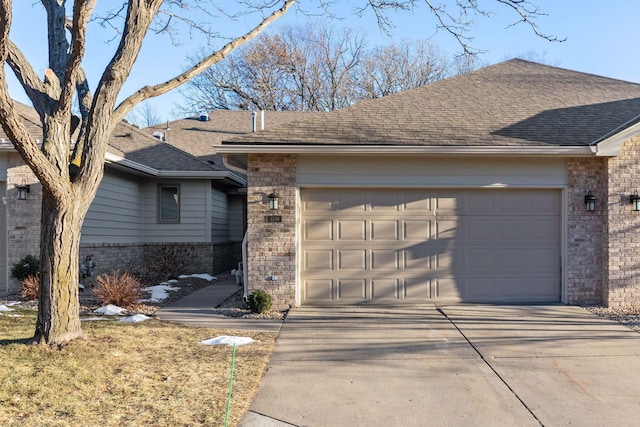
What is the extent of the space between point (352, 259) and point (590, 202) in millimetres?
4403

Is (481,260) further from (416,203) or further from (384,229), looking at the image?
(384,229)

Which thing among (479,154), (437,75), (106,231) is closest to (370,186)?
(479,154)

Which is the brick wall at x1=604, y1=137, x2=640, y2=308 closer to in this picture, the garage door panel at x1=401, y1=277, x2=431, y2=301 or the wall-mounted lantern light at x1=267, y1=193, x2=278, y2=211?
the garage door panel at x1=401, y1=277, x2=431, y2=301

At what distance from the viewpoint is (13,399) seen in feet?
14.3

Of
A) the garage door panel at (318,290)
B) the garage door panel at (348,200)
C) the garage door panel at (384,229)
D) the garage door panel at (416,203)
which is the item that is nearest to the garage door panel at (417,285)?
the garage door panel at (384,229)

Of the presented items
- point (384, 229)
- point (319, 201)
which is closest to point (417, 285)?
point (384, 229)

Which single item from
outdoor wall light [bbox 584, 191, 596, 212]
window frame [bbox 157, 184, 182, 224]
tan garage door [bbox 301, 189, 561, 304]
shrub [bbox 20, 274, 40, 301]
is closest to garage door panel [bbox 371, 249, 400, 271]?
tan garage door [bbox 301, 189, 561, 304]

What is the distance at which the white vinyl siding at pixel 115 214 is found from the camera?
39.1 feet

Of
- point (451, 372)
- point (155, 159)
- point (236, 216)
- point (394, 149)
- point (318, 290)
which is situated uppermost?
point (155, 159)

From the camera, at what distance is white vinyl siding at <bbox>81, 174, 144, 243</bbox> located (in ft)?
39.1

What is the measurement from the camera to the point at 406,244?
909 cm

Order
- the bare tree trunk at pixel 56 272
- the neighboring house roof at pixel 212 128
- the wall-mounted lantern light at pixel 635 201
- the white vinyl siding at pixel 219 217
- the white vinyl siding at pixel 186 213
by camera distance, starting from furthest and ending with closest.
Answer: the neighboring house roof at pixel 212 128
the white vinyl siding at pixel 219 217
the white vinyl siding at pixel 186 213
the wall-mounted lantern light at pixel 635 201
the bare tree trunk at pixel 56 272

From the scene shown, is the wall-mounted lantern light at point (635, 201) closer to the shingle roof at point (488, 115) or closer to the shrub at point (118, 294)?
the shingle roof at point (488, 115)

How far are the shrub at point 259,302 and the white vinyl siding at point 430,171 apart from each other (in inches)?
82.3
